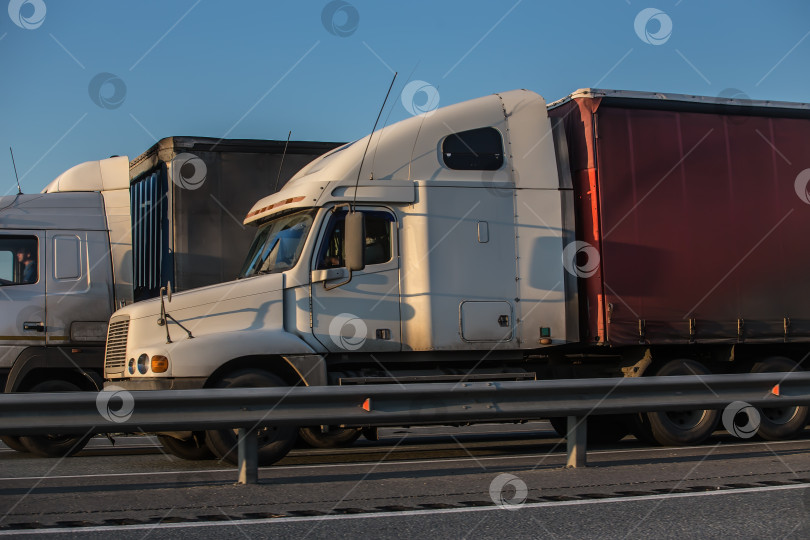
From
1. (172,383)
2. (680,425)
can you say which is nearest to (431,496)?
(172,383)

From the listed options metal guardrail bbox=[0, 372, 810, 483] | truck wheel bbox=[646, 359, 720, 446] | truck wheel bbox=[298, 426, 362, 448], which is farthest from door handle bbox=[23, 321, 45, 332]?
truck wheel bbox=[646, 359, 720, 446]

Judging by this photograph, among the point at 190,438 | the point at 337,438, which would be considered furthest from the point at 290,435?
the point at 337,438

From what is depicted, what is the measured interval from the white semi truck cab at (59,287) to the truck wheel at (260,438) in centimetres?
283

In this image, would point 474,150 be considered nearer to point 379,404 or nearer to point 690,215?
point 690,215

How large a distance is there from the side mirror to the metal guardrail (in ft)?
5.26

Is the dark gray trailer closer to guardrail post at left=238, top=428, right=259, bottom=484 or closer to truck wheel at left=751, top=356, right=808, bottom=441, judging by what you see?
guardrail post at left=238, top=428, right=259, bottom=484

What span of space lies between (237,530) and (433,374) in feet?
13.9

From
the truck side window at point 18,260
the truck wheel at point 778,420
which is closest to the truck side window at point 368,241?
the truck side window at point 18,260

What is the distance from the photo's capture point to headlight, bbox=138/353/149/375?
28.6ft

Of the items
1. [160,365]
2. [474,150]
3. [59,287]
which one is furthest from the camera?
[59,287]

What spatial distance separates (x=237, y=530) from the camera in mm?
5500

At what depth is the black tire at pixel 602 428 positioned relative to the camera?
35.7ft

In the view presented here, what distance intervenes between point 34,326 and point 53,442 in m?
1.35

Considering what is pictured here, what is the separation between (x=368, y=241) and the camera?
31.2 feet
